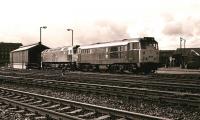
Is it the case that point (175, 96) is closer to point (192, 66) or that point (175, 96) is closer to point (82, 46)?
point (82, 46)

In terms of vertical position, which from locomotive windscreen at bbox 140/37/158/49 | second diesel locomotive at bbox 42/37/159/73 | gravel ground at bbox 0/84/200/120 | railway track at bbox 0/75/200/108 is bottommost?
gravel ground at bbox 0/84/200/120

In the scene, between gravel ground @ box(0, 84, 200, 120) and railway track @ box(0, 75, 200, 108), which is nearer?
gravel ground @ box(0, 84, 200, 120)

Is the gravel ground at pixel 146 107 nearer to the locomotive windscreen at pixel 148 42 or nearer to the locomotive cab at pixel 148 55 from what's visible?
the locomotive cab at pixel 148 55

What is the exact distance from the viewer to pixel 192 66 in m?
46.2

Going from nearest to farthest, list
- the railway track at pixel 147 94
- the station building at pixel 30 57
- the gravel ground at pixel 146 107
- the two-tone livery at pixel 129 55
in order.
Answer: the gravel ground at pixel 146 107, the railway track at pixel 147 94, the two-tone livery at pixel 129 55, the station building at pixel 30 57

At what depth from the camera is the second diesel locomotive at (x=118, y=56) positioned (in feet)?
88.1

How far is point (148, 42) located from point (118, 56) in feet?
10.2

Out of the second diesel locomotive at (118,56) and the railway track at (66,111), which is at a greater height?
the second diesel locomotive at (118,56)

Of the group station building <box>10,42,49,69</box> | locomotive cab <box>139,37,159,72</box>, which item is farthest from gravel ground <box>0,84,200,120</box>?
station building <box>10,42,49,69</box>

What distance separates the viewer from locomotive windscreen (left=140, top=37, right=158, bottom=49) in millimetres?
26931

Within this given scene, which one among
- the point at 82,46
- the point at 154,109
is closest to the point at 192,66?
the point at 82,46

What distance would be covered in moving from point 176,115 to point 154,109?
1119 millimetres

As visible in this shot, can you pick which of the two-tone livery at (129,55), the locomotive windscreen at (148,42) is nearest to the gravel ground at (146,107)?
the two-tone livery at (129,55)

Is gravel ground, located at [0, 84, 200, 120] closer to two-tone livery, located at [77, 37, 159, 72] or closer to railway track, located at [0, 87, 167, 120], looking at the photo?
railway track, located at [0, 87, 167, 120]
